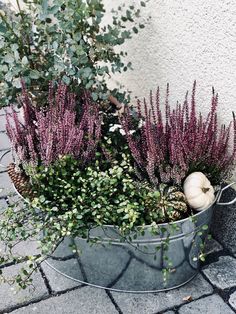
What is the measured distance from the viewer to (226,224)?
8.93 ft

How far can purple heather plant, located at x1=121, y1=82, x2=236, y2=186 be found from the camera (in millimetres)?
2305

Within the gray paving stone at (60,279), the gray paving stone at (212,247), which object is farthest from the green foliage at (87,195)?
the gray paving stone at (212,247)

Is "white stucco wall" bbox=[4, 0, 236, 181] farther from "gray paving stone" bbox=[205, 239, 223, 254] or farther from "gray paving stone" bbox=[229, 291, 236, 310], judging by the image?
"gray paving stone" bbox=[229, 291, 236, 310]

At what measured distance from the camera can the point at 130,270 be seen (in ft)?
7.48

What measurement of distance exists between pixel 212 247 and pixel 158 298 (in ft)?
1.69

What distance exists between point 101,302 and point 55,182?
0.64m

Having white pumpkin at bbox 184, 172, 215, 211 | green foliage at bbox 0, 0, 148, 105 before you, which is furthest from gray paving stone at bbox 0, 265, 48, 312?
green foliage at bbox 0, 0, 148, 105

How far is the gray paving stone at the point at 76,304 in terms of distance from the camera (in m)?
2.30

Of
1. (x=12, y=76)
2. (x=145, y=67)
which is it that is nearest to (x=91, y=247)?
(x=12, y=76)

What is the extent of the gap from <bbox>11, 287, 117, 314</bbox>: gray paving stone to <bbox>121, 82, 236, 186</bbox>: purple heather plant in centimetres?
64

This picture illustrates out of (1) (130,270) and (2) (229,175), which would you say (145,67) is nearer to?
(2) (229,175)

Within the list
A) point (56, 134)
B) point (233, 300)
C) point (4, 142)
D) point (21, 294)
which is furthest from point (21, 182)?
point (4, 142)

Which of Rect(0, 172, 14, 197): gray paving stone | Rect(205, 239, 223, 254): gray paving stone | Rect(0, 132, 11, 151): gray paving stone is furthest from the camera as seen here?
Rect(0, 132, 11, 151): gray paving stone

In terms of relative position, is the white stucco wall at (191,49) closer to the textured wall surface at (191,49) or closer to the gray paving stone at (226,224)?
the textured wall surface at (191,49)
